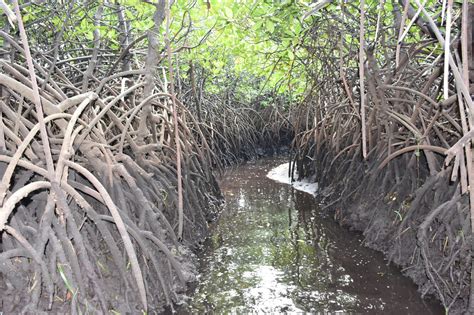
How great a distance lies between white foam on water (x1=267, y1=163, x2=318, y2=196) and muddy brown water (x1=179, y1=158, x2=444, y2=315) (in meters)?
1.43

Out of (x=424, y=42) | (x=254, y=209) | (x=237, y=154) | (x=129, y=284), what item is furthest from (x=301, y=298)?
(x=237, y=154)

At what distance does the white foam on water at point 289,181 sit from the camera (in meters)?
7.74

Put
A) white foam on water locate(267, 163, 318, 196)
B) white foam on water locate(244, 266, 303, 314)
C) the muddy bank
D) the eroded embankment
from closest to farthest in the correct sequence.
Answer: the eroded embankment, the muddy bank, white foam on water locate(244, 266, 303, 314), white foam on water locate(267, 163, 318, 196)

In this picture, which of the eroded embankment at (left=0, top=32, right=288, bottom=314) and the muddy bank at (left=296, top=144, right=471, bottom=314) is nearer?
the eroded embankment at (left=0, top=32, right=288, bottom=314)

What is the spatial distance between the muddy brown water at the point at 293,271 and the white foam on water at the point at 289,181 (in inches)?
56.3

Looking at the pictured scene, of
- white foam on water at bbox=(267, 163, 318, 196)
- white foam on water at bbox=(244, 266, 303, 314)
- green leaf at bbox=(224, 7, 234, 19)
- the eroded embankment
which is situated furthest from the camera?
white foam on water at bbox=(267, 163, 318, 196)

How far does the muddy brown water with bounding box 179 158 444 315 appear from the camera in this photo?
3.37m

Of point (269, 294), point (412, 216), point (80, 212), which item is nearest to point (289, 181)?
point (412, 216)

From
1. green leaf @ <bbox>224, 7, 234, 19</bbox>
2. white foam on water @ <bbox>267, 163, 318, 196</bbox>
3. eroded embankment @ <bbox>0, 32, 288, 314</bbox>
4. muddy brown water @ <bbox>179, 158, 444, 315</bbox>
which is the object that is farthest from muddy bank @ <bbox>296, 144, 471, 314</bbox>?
green leaf @ <bbox>224, 7, 234, 19</bbox>

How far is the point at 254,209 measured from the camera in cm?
645

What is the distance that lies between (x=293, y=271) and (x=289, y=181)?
15.5ft

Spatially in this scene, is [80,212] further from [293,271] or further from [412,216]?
[412,216]

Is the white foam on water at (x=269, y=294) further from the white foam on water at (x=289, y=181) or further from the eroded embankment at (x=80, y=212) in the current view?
the white foam on water at (x=289, y=181)

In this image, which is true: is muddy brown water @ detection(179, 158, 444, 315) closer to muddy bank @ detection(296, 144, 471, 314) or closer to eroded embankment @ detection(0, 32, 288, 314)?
muddy bank @ detection(296, 144, 471, 314)
